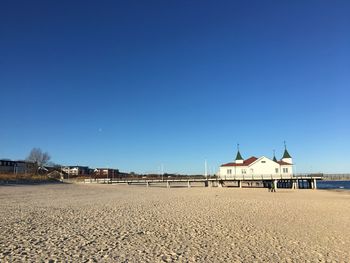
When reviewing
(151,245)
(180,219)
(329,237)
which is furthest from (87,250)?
(329,237)

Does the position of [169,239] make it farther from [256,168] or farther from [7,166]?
[7,166]

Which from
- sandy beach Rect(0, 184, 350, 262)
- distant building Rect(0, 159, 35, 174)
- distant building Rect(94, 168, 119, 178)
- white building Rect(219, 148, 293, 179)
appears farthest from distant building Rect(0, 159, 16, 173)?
sandy beach Rect(0, 184, 350, 262)

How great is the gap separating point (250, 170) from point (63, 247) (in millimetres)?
52366

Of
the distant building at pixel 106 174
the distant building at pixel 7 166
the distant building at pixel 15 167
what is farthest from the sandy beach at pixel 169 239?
the distant building at pixel 106 174

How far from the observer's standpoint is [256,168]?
56812 mm

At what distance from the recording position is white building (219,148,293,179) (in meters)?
56.0

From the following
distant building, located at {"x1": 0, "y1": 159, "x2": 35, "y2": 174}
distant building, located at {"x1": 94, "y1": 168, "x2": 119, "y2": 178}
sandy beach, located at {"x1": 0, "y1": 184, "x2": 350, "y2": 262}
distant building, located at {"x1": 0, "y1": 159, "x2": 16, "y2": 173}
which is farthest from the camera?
distant building, located at {"x1": 94, "y1": 168, "x2": 119, "y2": 178}

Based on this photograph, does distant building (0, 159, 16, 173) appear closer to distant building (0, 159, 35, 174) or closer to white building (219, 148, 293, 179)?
distant building (0, 159, 35, 174)

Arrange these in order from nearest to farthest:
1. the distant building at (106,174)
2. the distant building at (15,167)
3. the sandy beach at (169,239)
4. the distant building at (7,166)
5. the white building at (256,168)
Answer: the sandy beach at (169,239)
the white building at (256,168)
the distant building at (15,167)
the distant building at (7,166)
the distant building at (106,174)

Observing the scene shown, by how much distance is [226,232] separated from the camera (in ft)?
36.2

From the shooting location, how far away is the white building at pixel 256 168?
2205 inches

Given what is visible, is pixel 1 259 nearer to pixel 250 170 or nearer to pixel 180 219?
pixel 180 219

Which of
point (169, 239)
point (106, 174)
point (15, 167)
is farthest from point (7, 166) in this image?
point (169, 239)

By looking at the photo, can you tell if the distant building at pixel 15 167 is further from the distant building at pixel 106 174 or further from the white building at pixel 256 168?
the white building at pixel 256 168
